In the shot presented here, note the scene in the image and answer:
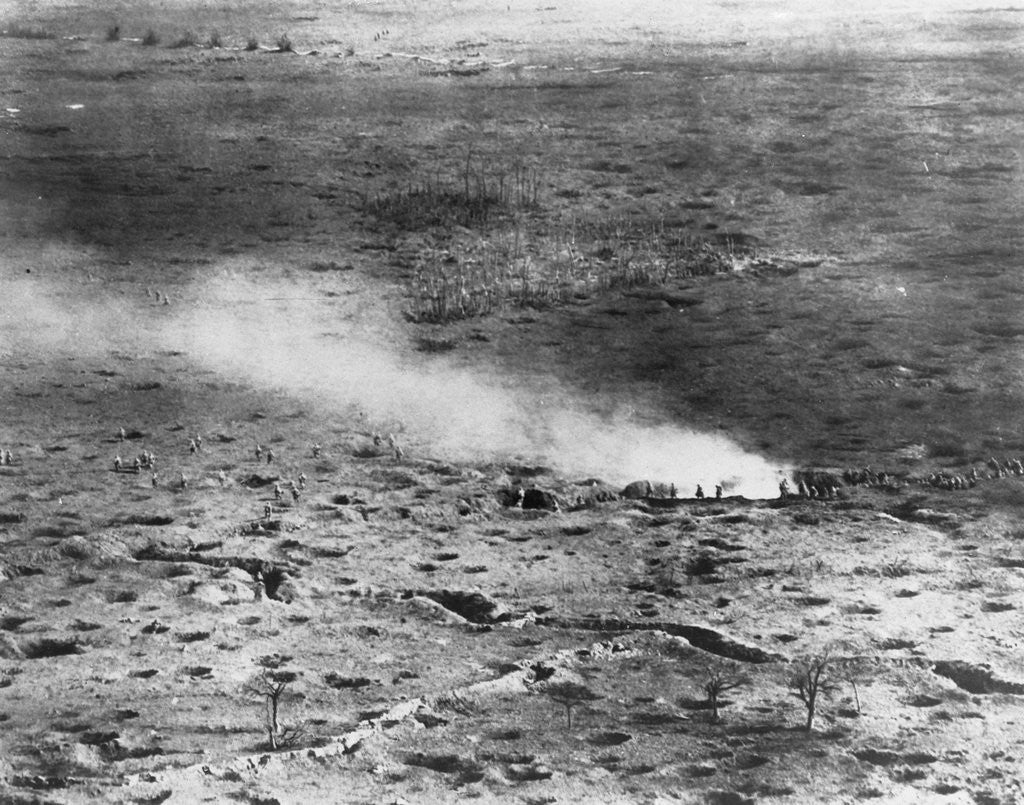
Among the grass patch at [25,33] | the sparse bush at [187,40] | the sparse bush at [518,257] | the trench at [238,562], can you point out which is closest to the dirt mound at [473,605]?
the trench at [238,562]

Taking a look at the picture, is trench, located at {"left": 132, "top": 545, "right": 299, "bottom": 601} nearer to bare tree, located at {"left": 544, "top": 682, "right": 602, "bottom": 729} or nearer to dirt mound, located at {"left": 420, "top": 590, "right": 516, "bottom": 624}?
dirt mound, located at {"left": 420, "top": 590, "right": 516, "bottom": 624}

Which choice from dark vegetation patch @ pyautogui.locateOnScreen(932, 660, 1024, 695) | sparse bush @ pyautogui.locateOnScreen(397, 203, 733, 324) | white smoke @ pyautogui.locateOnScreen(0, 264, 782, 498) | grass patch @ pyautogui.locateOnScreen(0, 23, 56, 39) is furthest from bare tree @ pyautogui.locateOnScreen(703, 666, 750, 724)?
grass patch @ pyautogui.locateOnScreen(0, 23, 56, 39)

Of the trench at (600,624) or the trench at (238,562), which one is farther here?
the trench at (238,562)

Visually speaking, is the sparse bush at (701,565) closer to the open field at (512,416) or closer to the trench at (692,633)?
the open field at (512,416)

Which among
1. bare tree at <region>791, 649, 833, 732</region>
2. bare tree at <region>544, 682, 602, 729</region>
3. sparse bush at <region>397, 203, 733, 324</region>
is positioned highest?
sparse bush at <region>397, 203, 733, 324</region>

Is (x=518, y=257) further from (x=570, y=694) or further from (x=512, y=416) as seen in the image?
(x=570, y=694)
